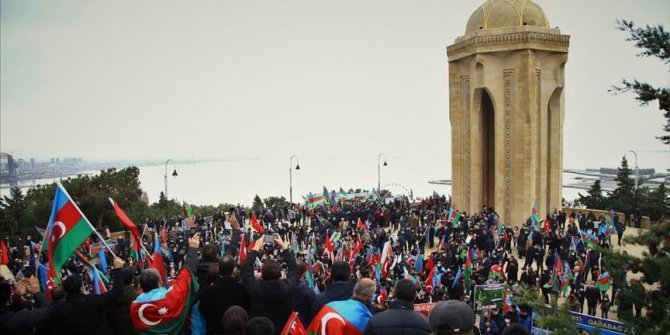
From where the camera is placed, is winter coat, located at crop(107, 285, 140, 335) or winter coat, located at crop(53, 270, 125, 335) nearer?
winter coat, located at crop(53, 270, 125, 335)

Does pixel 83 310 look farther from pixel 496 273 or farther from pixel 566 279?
pixel 566 279

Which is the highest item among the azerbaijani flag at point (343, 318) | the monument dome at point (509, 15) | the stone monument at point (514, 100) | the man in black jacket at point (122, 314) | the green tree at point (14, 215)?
the monument dome at point (509, 15)

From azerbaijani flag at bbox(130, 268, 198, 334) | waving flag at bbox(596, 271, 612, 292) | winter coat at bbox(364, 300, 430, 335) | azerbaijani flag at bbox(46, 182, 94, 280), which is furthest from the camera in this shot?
waving flag at bbox(596, 271, 612, 292)

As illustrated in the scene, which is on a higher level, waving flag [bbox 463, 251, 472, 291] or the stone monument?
the stone monument

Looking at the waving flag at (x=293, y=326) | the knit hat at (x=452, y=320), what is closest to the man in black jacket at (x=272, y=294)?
the waving flag at (x=293, y=326)

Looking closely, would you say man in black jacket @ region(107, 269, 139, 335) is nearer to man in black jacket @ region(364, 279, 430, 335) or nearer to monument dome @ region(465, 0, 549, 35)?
man in black jacket @ region(364, 279, 430, 335)

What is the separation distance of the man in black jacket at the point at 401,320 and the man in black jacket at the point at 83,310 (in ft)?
8.61

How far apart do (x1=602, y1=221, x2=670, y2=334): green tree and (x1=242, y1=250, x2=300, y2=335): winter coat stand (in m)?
3.04

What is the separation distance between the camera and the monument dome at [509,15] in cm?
3145

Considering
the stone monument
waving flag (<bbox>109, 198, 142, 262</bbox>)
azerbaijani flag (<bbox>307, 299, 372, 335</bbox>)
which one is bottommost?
azerbaijani flag (<bbox>307, 299, 372, 335</bbox>)

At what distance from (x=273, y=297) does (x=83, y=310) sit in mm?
1864

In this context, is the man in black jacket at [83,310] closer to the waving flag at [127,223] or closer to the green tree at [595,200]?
the waving flag at [127,223]

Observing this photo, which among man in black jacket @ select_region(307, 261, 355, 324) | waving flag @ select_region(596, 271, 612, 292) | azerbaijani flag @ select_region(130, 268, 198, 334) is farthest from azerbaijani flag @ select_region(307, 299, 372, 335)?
waving flag @ select_region(596, 271, 612, 292)

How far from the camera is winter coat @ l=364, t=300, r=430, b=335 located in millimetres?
4156
